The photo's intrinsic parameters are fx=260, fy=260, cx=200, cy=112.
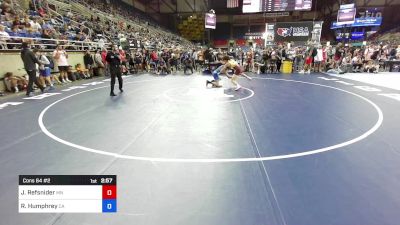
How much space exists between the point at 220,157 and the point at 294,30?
16.4m

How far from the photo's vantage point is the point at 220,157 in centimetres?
395

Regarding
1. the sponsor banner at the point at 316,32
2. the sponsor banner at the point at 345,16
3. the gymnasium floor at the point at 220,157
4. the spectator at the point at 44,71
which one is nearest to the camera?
the gymnasium floor at the point at 220,157

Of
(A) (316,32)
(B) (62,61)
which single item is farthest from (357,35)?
(B) (62,61)

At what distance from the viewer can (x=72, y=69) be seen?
1356 cm

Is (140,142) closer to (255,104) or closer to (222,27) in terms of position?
(255,104)

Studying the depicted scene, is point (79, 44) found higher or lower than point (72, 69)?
higher

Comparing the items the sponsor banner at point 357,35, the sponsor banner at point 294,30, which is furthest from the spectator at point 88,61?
the sponsor banner at point 357,35

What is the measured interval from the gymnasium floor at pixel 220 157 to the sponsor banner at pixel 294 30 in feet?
37.3

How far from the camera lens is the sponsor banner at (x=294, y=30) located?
17.7m

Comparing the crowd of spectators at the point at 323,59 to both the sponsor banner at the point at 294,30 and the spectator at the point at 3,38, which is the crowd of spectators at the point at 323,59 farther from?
the spectator at the point at 3,38

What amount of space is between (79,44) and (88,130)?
1169 centimetres

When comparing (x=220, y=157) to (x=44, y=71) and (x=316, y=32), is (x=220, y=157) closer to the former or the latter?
(x=44, y=71)

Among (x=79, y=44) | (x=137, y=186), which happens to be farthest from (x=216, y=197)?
(x=79, y=44)
